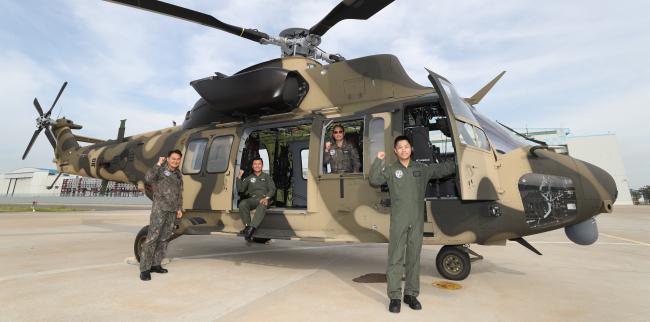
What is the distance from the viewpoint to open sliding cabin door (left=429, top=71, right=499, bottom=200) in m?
4.02

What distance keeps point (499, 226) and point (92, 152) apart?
33.2 feet

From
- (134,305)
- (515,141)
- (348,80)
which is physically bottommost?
(134,305)

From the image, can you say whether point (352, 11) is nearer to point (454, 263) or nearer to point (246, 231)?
point (246, 231)

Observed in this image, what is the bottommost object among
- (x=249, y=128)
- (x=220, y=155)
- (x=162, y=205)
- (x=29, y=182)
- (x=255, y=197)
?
(x=162, y=205)

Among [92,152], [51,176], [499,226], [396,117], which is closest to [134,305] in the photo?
[396,117]

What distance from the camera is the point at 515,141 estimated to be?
4.91m

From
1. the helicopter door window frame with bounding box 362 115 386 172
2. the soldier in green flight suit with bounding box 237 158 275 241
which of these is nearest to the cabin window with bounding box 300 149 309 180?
the soldier in green flight suit with bounding box 237 158 275 241

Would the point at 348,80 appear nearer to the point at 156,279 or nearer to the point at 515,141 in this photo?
the point at 515,141

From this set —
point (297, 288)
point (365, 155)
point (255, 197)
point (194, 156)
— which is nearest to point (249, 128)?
point (255, 197)

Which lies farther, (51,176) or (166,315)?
(51,176)

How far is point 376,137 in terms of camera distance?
195 inches

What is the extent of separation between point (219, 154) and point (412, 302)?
430 cm

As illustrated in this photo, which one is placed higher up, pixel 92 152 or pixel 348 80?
pixel 348 80

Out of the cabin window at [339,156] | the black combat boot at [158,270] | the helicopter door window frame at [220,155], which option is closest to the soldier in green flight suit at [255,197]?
the helicopter door window frame at [220,155]
